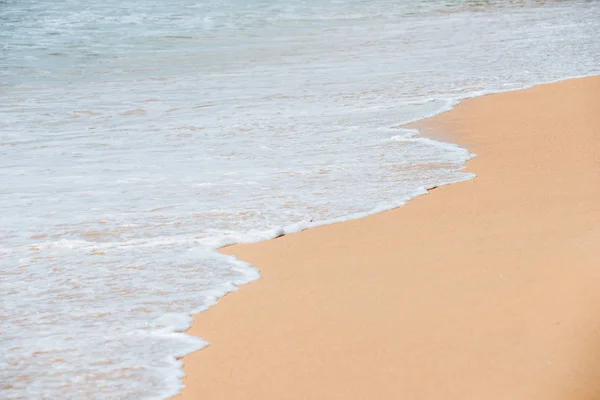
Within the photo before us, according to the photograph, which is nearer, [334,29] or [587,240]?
[587,240]

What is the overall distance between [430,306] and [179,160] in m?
2.90

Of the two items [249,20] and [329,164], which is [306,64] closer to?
[329,164]

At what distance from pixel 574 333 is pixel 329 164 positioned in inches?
109

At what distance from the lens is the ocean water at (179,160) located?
3154 millimetres

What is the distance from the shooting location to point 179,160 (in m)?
5.71

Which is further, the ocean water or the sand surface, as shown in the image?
the ocean water

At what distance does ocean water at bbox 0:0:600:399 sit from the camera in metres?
3.15

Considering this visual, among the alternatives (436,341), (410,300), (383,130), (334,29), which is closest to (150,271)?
(410,300)

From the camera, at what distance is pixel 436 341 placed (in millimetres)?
2834

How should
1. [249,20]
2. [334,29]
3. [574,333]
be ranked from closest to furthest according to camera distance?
[574,333]
[334,29]
[249,20]

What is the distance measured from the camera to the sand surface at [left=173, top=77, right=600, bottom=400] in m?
2.61

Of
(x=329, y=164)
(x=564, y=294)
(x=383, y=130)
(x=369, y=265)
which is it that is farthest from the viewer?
(x=383, y=130)

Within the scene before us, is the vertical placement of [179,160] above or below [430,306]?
below

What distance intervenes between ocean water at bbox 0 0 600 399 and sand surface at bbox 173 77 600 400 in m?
0.16
